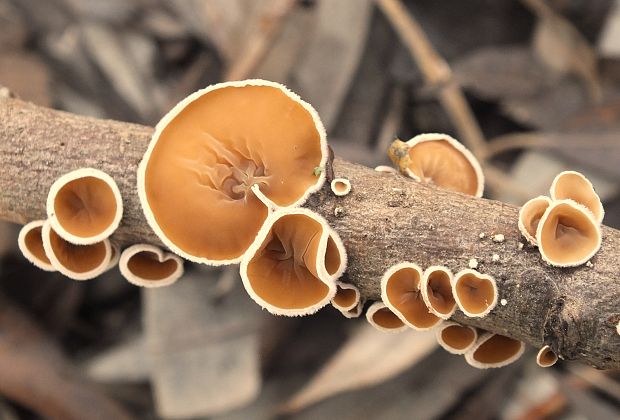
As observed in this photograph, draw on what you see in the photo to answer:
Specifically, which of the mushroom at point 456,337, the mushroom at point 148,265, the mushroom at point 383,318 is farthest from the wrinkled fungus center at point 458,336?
the mushroom at point 148,265

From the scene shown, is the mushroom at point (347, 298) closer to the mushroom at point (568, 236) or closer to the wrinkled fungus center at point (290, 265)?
the wrinkled fungus center at point (290, 265)

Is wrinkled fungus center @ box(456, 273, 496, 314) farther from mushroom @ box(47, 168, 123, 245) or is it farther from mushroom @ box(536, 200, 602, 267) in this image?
mushroom @ box(47, 168, 123, 245)

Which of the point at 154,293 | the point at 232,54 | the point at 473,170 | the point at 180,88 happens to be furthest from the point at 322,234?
the point at 180,88

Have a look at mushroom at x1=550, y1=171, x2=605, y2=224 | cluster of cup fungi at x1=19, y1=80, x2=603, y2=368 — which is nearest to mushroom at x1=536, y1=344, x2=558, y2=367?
cluster of cup fungi at x1=19, y1=80, x2=603, y2=368

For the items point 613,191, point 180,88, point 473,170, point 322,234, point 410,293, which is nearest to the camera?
point 322,234

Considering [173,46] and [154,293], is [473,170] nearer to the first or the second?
[154,293]

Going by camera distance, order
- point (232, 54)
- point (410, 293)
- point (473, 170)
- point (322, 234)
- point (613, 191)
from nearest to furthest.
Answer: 1. point (322, 234)
2. point (410, 293)
3. point (473, 170)
4. point (613, 191)
5. point (232, 54)

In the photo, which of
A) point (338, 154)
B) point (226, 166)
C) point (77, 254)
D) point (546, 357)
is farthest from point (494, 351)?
point (338, 154)
